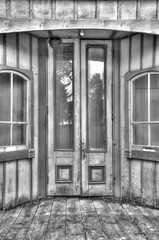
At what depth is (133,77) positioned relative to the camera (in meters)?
4.41

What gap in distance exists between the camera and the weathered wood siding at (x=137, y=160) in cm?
414

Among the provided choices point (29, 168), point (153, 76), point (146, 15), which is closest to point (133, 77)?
point (153, 76)

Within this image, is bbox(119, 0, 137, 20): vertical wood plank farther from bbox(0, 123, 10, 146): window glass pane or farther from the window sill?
bbox(0, 123, 10, 146): window glass pane

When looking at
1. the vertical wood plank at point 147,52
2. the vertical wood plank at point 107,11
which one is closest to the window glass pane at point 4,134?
the vertical wood plank at point 107,11

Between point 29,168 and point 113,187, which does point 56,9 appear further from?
point 113,187

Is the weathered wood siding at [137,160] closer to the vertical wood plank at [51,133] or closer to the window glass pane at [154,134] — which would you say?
the window glass pane at [154,134]

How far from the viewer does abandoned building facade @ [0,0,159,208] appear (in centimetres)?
389

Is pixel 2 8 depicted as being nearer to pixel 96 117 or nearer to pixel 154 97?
pixel 96 117

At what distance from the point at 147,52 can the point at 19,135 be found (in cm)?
261

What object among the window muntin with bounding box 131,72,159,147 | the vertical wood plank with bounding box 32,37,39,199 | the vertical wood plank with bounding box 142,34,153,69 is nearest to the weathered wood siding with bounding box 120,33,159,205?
the vertical wood plank with bounding box 142,34,153,69

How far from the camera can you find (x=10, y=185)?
412 centimetres

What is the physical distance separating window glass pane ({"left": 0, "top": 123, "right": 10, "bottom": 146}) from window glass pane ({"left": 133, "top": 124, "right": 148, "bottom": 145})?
7.12ft

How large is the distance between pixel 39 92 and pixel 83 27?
1.42 metres

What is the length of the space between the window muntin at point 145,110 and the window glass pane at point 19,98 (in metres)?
1.92
